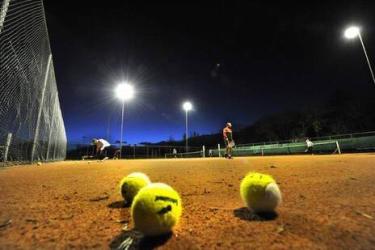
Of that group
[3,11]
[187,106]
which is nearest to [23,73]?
[3,11]

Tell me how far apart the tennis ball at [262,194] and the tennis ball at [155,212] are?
3.10 ft

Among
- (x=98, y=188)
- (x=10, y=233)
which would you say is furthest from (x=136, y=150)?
(x=10, y=233)

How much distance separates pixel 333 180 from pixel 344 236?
10.0ft

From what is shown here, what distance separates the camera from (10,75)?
287 inches

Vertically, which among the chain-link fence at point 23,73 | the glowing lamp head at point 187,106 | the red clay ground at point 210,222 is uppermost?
the glowing lamp head at point 187,106

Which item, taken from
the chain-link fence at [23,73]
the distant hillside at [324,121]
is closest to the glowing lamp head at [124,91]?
the chain-link fence at [23,73]

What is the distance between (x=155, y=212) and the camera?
1973 mm

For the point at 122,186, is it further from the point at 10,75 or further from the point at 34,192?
the point at 10,75

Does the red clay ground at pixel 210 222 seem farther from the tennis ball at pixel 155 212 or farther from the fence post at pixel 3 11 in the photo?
the fence post at pixel 3 11

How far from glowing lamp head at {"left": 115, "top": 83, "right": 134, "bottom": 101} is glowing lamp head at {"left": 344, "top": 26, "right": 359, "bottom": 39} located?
82.6 feet

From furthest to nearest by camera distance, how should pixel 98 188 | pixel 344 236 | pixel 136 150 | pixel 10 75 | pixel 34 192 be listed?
pixel 136 150 → pixel 10 75 → pixel 98 188 → pixel 34 192 → pixel 344 236

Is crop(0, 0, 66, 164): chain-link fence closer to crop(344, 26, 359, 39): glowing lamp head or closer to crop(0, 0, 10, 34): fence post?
crop(0, 0, 10, 34): fence post

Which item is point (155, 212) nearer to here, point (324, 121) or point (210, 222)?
point (210, 222)

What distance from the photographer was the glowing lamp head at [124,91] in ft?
106
